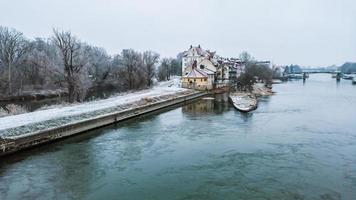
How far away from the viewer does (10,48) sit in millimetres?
47000

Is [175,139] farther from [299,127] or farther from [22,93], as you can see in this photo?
[22,93]

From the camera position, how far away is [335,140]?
18.5 meters

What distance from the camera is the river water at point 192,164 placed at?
35.8 ft

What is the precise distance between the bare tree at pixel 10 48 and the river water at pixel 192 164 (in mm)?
29987

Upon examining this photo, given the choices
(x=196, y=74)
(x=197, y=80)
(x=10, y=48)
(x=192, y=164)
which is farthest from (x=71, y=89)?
(x=196, y=74)

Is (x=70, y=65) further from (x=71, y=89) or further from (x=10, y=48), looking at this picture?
(x=10, y=48)

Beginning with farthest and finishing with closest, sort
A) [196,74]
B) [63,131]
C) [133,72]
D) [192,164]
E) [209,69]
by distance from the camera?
[209,69]
[196,74]
[133,72]
[63,131]
[192,164]

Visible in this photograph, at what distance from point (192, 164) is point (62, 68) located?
24.6 meters

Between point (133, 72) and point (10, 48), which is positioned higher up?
point (10, 48)

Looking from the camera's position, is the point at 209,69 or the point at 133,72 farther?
the point at 209,69

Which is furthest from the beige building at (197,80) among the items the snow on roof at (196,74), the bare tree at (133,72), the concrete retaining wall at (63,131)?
the concrete retaining wall at (63,131)

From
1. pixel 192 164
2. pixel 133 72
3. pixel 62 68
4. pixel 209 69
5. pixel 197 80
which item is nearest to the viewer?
pixel 192 164

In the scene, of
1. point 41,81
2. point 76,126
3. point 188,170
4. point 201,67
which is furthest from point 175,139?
point 201,67

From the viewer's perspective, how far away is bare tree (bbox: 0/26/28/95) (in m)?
44.9
